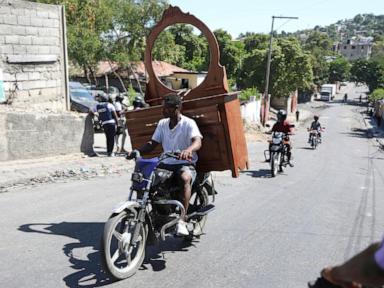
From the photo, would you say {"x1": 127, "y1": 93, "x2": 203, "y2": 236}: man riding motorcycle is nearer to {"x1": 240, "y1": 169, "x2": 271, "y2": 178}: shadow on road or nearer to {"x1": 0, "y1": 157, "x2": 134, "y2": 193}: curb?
{"x1": 0, "y1": 157, "x2": 134, "y2": 193}: curb

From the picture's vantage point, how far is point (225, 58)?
5788 centimetres

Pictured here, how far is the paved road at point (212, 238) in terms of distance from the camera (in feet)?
14.4

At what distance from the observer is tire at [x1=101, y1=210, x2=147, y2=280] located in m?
4.04

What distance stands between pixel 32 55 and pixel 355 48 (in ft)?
639

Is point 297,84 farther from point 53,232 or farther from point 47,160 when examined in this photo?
point 53,232

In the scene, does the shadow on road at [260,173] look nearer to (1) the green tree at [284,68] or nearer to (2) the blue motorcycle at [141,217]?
(2) the blue motorcycle at [141,217]

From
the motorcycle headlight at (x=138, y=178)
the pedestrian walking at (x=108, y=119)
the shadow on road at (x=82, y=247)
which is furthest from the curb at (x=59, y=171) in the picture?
the motorcycle headlight at (x=138, y=178)

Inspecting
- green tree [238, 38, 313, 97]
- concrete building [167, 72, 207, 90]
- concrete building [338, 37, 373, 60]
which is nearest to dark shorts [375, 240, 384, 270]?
concrete building [167, 72, 207, 90]

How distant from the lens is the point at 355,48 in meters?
188

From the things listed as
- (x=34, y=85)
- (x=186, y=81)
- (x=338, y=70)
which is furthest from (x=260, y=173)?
(x=338, y=70)

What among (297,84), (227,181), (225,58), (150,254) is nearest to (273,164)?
(227,181)

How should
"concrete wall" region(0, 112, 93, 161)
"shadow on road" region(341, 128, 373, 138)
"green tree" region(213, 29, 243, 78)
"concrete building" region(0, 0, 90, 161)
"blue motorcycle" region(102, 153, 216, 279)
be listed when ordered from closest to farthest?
"blue motorcycle" region(102, 153, 216, 279) → "concrete wall" region(0, 112, 93, 161) → "concrete building" region(0, 0, 90, 161) → "shadow on road" region(341, 128, 373, 138) → "green tree" region(213, 29, 243, 78)

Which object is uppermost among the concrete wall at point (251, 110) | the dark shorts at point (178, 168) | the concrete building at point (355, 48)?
the concrete building at point (355, 48)

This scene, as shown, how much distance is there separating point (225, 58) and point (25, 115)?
165 feet
